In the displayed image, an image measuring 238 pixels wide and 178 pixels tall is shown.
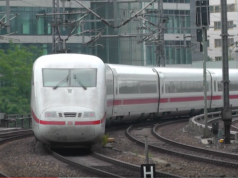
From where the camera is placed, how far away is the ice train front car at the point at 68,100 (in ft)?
55.4

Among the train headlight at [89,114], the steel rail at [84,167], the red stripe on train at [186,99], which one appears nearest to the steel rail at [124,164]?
the steel rail at [84,167]

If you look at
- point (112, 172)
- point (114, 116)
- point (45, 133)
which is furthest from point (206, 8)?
point (112, 172)

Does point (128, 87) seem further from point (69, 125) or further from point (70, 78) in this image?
point (69, 125)

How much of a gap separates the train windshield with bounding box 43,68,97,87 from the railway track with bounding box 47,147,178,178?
1.90 m

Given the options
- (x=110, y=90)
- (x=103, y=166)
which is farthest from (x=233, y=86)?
(x=103, y=166)

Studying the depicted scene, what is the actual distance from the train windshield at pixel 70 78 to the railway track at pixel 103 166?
6.23ft

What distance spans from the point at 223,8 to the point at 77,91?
586 cm

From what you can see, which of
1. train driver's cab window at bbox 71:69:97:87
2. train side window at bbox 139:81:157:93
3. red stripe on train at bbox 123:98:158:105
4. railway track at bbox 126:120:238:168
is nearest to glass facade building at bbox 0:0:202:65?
train side window at bbox 139:81:157:93

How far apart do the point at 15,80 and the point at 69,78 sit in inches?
1410

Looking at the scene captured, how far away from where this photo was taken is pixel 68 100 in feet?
56.6

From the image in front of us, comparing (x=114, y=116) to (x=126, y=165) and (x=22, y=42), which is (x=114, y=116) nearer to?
(x=126, y=165)

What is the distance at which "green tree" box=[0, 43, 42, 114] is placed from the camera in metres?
51.8

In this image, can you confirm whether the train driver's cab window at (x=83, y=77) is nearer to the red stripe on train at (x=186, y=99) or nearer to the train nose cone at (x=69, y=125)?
the train nose cone at (x=69, y=125)

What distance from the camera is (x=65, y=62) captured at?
60.1ft
